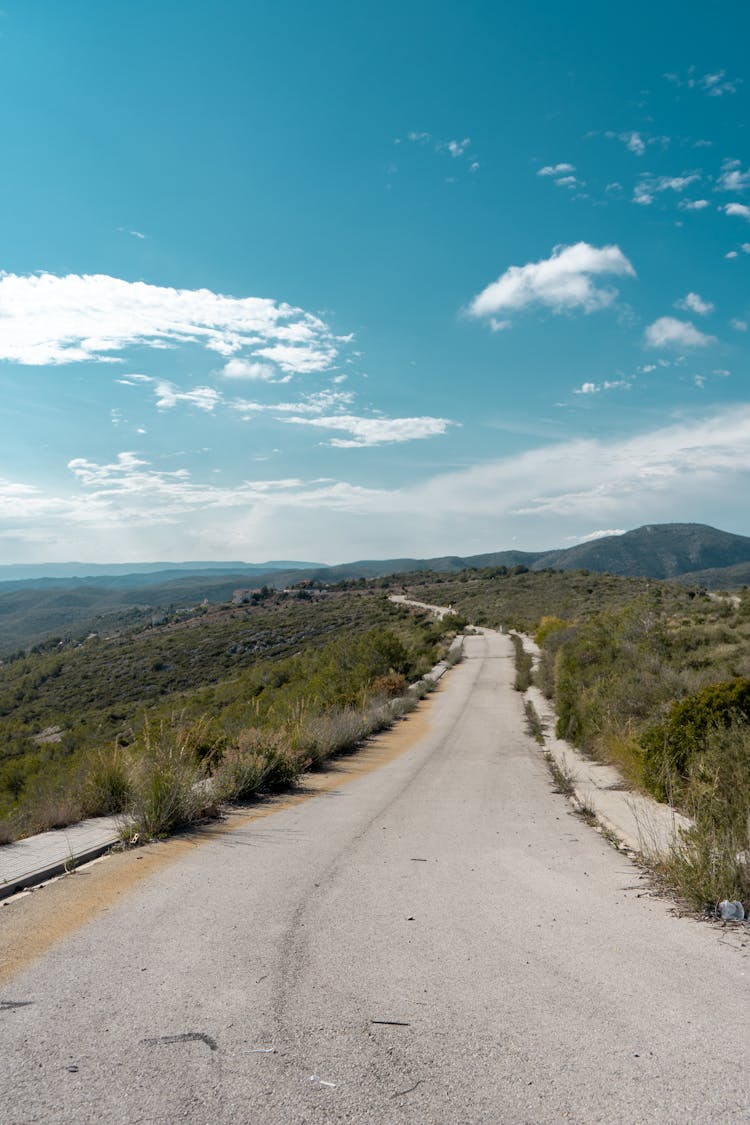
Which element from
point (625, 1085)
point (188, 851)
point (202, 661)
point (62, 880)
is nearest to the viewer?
point (625, 1085)

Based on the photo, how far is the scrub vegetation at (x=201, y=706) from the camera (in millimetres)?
8773

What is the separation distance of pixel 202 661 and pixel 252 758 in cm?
4313

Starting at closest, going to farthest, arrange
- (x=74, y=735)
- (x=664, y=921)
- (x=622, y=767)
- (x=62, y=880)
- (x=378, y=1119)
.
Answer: (x=378, y=1119) → (x=664, y=921) → (x=62, y=880) → (x=622, y=767) → (x=74, y=735)

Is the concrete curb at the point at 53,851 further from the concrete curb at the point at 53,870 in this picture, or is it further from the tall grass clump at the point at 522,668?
the tall grass clump at the point at 522,668

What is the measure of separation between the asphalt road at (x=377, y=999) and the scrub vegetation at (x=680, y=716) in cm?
58

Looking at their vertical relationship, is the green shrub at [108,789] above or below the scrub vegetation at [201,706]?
above

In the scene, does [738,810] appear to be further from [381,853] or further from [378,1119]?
[378,1119]

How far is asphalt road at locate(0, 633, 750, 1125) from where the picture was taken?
3.01 metres

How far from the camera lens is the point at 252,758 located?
10.9 meters

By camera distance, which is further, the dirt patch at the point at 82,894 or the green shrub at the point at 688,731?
the green shrub at the point at 688,731

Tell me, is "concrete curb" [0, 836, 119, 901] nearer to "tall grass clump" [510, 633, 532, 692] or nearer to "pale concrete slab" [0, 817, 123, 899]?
"pale concrete slab" [0, 817, 123, 899]

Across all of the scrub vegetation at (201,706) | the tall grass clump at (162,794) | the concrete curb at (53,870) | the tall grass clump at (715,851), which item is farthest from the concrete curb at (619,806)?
the concrete curb at (53,870)

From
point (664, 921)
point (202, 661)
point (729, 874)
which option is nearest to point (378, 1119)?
point (664, 921)

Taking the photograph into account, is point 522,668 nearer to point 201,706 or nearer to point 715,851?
point 201,706
